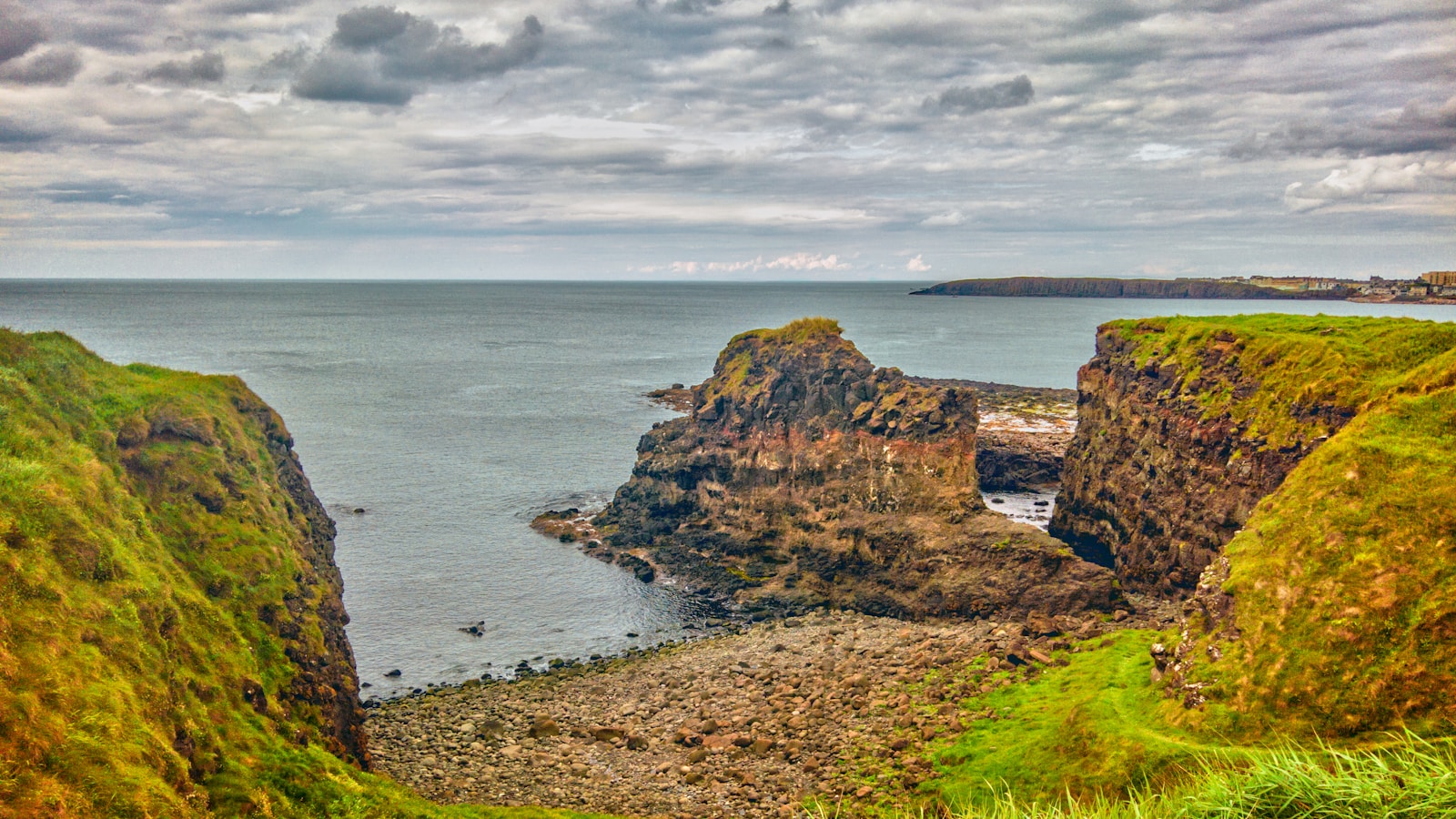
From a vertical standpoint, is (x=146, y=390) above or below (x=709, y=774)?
above

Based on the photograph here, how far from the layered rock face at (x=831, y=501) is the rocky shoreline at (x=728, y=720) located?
4302mm

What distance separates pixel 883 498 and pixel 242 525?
43.2 metres

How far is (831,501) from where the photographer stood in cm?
7206

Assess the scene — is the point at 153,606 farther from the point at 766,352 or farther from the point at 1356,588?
the point at 766,352

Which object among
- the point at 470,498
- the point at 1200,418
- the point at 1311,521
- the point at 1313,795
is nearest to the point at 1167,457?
the point at 1200,418

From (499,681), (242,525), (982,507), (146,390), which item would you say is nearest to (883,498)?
(982,507)

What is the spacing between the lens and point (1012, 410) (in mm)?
129000

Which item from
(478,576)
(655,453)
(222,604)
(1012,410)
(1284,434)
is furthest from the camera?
(1012,410)

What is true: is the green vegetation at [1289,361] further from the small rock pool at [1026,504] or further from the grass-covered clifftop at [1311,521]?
the small rock pool at [1026,504]

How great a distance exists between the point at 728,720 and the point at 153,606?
26831 mm

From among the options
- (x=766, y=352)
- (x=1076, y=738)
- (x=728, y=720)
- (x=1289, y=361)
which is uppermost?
(x=1289, y=361)

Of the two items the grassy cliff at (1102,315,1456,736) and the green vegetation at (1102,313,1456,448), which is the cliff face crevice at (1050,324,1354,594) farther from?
the grassy cliff at (1102,315,1456,736)

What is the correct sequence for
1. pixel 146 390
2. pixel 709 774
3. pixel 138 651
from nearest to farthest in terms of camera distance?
pixel 138 651 < pixel 709 774 < pixel 146 390

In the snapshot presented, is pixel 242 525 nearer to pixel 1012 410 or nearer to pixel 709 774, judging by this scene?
pixel 709 774
